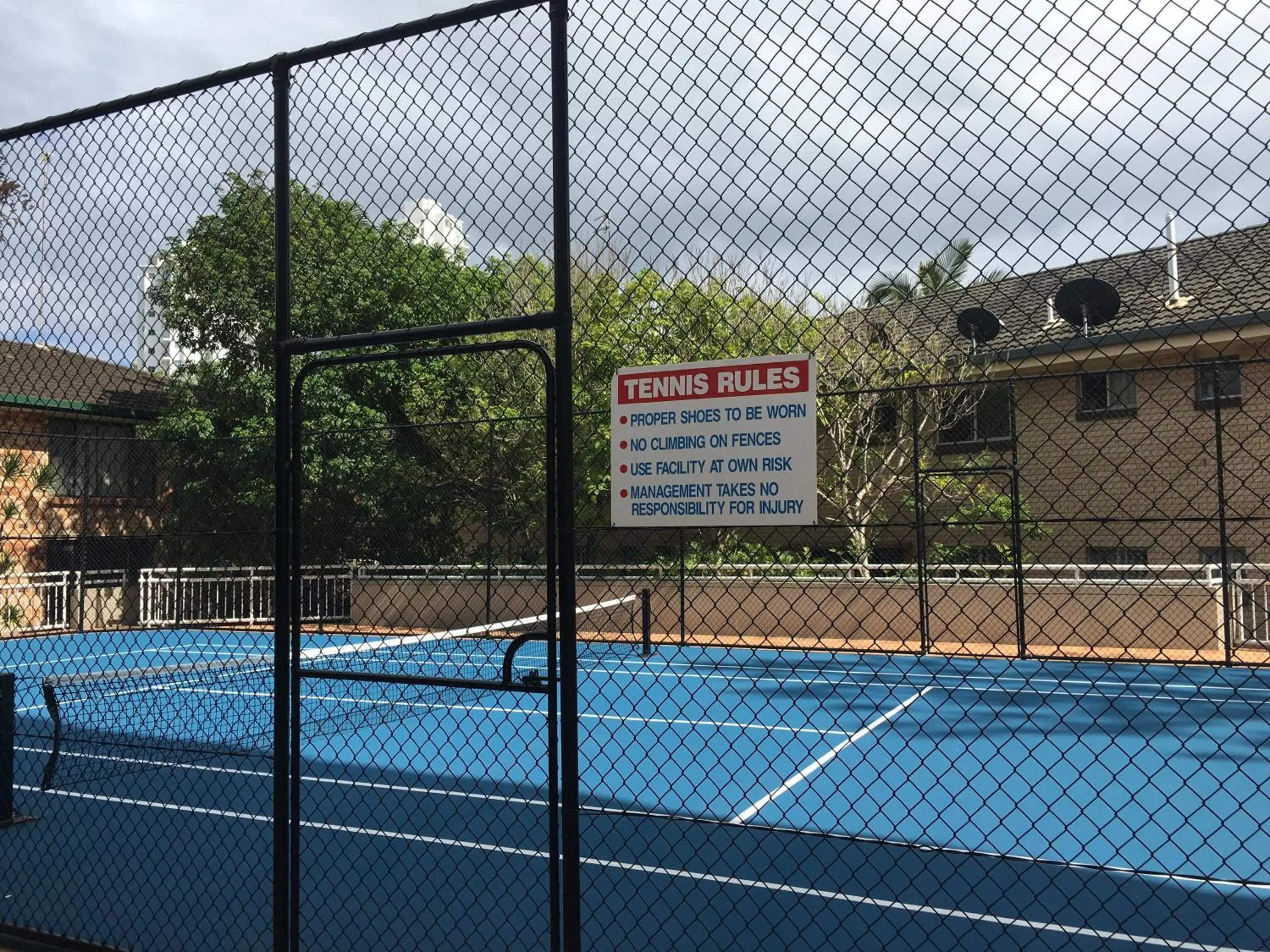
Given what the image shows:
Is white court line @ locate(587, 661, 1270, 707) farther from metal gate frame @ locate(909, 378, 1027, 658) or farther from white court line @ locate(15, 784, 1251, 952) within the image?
white court line @ locate(15, 784, 1251, 952)

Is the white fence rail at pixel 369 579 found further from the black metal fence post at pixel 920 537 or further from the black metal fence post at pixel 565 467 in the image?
the black metal fence post at pixel 565 467

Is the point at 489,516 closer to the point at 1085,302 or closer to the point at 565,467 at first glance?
the point at 565,467

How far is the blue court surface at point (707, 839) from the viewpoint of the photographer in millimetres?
4840

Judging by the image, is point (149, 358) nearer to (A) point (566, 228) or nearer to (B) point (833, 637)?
(A) point (566, 228)

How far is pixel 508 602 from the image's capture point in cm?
1622

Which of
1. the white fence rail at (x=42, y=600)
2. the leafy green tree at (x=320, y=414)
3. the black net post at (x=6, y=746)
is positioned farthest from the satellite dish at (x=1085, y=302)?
the white fence rail at (x=42, y=600)

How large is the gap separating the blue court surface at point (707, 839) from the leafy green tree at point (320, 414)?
546 cm

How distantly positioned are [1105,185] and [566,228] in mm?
1480

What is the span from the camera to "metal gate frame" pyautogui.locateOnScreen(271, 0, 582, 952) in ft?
10.0

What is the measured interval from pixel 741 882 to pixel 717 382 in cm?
324

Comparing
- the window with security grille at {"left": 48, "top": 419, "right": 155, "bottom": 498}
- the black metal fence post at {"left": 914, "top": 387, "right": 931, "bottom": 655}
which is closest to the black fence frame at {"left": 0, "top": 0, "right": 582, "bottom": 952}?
the black metal fence post at {"left": 914, "top": 387, "right": 931, "bottom": 655}

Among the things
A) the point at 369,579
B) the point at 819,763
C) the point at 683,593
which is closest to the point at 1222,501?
the point at 819,763

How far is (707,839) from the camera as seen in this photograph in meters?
6.23

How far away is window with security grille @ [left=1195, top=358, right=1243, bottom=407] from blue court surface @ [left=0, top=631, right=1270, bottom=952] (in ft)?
6.57
